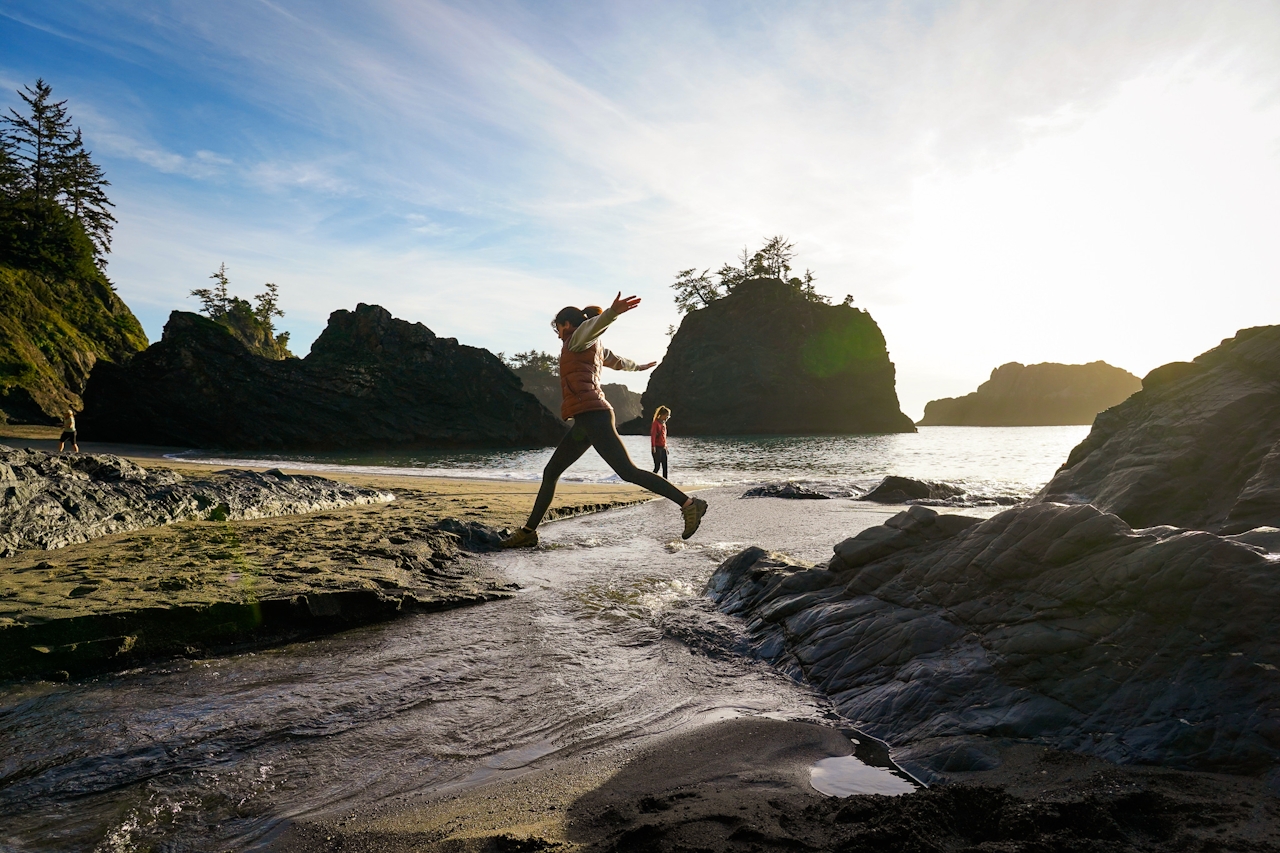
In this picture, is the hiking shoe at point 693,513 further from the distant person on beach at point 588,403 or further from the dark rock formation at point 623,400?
the dark rock formation at point 623,400

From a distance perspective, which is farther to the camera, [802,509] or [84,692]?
[802,509]

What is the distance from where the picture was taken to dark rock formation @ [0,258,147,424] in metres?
30.1

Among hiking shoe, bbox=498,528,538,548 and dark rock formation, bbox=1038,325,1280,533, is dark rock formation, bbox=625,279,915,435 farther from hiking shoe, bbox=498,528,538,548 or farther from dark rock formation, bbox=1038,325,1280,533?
hiking shoe, bbox=498,528,538,548

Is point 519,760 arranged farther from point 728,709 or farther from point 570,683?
point 728,709

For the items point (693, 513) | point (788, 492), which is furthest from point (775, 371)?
point (693, 513)

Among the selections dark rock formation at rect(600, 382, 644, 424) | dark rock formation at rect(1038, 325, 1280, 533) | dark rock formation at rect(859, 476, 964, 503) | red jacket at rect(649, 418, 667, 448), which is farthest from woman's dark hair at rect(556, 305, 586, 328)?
dark rock formation at rect(600, 382, 644, 424)

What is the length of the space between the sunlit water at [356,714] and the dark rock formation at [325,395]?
134 ft

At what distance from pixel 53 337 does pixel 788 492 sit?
42.6m

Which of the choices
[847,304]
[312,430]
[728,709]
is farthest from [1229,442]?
[847,304]

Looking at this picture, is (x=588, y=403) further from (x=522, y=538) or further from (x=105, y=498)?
(x=105, y=498)

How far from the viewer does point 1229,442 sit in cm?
568

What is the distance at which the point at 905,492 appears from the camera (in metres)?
13.8

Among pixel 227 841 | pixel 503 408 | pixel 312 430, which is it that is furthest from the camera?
pixel 503 408

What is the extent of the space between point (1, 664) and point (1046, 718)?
4.56 m
